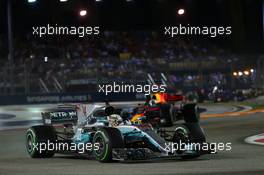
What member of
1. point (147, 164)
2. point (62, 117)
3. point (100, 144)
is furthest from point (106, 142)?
point (62, 117)

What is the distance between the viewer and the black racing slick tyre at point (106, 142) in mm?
11867

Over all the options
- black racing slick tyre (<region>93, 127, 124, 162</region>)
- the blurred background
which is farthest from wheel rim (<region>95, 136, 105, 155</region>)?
the blurred background

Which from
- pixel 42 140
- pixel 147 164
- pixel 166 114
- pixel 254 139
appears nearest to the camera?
pixel 147 164

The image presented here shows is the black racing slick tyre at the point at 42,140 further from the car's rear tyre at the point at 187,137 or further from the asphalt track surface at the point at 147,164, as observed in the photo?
the car's rear tyre at the point at 187,137

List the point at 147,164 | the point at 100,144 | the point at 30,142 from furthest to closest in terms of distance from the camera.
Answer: the point at 30,142 < the point at 100,144 < the point at 147,164

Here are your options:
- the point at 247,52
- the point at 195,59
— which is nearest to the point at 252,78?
the point at 195,59

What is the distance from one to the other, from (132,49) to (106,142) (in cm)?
2881

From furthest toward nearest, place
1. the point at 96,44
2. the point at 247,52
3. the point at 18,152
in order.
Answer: the point at 247,52
the point at 96,44
the point at 18,152

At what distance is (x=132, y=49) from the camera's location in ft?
133

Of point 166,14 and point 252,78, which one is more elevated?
point 166,14

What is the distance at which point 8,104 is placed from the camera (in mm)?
36000

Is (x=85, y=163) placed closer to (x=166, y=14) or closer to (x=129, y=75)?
(x=129, y=75)

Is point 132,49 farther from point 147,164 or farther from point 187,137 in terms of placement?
→ point 147,164

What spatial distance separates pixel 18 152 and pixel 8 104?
68.0 feet
